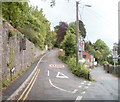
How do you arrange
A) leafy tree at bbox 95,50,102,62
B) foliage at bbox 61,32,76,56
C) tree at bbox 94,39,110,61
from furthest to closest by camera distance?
tree at bbox 94,39,110,61
leafy tree at bbox 95,50,102,62
foliage at bbox 61,32,76,56

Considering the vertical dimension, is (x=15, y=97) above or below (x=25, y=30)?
below

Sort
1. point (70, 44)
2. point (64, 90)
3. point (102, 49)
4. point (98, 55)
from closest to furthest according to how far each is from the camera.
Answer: point (64, 90), point (70, 44), point (98, 55), point (102, 49)

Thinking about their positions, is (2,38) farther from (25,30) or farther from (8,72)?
(25,30)

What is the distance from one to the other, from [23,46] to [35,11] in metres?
30.7

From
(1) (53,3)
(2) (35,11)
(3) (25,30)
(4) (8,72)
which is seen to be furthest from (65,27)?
(1) (53,3)

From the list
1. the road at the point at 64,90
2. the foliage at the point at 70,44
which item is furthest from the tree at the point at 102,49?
the road at the point at 64,90

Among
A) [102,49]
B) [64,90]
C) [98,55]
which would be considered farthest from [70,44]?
[102,49]

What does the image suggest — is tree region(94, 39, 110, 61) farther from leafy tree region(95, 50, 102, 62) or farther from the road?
the road

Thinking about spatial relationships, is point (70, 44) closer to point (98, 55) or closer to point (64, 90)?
point (64, 90)

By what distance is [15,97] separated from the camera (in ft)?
33.8

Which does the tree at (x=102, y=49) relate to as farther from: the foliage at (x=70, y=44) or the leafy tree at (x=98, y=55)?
the foliage at (x=70, y=44)

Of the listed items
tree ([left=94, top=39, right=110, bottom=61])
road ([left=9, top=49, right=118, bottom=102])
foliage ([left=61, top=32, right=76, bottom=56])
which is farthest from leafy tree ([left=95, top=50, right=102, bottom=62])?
road ([left=9, top=49, right=118, bottom=102])

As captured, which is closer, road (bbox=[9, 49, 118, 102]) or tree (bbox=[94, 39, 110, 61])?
road (bbox=[9, 49, 118, 102])

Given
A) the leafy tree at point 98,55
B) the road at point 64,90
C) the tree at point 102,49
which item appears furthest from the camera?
the tree at point 102,49
